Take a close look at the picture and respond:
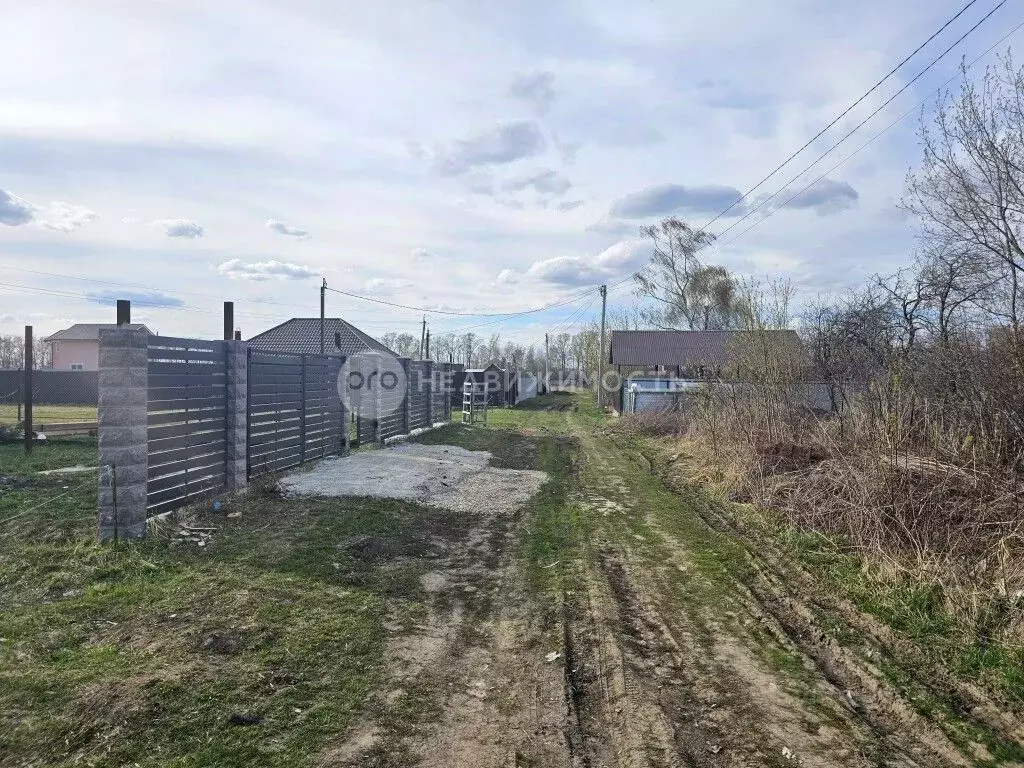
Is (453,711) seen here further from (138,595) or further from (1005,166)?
(1005,166)

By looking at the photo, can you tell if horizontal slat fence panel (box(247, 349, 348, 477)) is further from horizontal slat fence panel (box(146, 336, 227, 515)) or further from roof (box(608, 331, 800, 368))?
roof (box(608, 331, 800, 368))

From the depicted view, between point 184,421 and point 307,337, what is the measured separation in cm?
2752

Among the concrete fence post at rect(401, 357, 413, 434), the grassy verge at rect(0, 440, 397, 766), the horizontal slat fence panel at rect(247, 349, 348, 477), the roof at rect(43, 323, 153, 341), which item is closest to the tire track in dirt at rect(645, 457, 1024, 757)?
the grassy verge at rect(0, 440, 397, 766)

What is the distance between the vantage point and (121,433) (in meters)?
6.05

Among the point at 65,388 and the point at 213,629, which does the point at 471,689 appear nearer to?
the point at 213,629

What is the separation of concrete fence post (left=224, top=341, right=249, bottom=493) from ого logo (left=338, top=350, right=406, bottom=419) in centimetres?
379

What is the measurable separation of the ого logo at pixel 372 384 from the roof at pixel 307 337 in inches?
663

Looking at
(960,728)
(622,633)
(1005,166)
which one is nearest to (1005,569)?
(960,728)

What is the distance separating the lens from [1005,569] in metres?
4.55

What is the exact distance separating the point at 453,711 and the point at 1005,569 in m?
4.05

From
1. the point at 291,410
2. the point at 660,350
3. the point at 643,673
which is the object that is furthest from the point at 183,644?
the point at 660,350

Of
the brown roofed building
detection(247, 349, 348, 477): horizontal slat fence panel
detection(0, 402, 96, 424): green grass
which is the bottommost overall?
detection(0, 402, 96, 424): green grass

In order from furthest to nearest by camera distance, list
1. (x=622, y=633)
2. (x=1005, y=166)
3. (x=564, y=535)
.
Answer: (x=1005, y=166) → (x=564, y=535) → (x=622, y=633)

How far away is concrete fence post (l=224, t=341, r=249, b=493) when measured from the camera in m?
7.99
